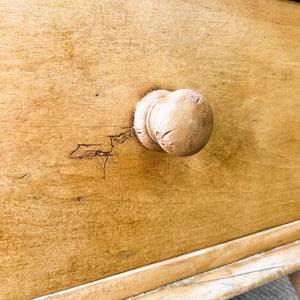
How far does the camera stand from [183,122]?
255mm

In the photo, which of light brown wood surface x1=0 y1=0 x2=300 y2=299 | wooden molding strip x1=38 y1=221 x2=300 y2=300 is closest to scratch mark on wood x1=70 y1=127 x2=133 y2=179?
light brown wood surface x1=0 y1=0 x2=300 y2=299

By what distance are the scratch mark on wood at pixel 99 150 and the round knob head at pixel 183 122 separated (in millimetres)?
45

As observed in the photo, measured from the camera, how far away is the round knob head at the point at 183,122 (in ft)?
0.84

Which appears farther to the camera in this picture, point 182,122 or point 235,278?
point 235,278

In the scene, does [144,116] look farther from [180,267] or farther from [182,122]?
[180,267]

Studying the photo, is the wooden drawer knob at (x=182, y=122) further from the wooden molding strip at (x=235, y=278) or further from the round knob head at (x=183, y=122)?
the wooden molding strip at (x=235, y=278)

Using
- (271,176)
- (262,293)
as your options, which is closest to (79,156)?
(271,176)

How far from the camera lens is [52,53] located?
270 millimetres

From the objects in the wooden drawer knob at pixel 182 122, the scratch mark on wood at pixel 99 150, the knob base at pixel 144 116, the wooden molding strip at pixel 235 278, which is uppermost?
the wooden drawer knob at pixel 182 122

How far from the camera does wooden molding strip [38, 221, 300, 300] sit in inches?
12.0

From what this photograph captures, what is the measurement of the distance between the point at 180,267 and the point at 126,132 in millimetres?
158

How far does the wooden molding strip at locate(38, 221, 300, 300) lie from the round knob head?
140mm

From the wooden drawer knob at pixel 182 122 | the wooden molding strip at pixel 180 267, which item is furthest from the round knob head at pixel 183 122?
the wooden molding strip at pixel 180 267

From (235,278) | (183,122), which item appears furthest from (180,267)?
(183,122)
